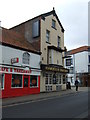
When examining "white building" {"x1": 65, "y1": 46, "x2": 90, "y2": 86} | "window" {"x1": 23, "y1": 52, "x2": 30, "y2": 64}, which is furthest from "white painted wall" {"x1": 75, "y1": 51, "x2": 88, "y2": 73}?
"window" {"x1": 23, "y1": 52, "x2": 30, "y2": 64}

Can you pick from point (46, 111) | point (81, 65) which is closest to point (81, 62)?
point (81, 65)

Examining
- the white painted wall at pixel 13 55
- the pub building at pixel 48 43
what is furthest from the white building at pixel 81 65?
the white painted wall at pixel 13 55

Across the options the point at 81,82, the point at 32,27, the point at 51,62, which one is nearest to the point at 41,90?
the point at 51,62

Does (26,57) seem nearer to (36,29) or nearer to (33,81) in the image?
(33,81)

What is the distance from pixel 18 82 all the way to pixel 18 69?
1333 mm

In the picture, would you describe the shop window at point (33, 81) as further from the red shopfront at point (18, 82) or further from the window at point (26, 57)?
the window at point (26, 57)

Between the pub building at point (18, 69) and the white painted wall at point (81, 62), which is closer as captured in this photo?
the pub building at point (18, 69)

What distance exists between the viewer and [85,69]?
144 ft

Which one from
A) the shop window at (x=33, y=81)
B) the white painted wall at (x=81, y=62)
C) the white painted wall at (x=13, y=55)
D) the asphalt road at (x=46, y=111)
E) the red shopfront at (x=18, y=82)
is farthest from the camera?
the white painted wall at (x=81, y=62)

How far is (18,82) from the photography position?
18.8 meters

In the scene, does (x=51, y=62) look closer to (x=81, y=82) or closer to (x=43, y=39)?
(x=43, y=39)

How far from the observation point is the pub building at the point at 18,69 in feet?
55.7

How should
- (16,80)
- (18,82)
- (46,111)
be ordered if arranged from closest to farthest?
(46,111), (16,80), (18,82)

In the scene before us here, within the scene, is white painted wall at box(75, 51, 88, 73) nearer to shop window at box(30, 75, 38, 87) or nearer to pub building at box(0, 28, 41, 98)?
pub building at box(0, 28, 41, 98)
